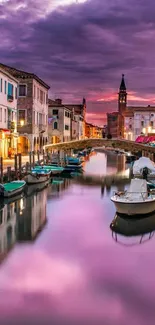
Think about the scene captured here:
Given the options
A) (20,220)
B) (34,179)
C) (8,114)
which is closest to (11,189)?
(20,220)

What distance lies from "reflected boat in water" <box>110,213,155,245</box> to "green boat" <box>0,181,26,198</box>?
22.6ft

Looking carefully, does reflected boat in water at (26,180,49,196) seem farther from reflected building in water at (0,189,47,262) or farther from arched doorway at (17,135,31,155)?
arched doorway at (17,135,31,155)

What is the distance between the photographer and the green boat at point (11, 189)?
25.2 m

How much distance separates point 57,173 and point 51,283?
28.8 m

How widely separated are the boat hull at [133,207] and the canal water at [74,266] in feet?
1.36

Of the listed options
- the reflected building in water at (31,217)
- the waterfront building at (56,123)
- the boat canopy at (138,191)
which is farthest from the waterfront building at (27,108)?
the boat canopy at (138,191)

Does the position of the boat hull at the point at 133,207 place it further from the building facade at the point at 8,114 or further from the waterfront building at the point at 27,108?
the waterfront building at the point at 27,108

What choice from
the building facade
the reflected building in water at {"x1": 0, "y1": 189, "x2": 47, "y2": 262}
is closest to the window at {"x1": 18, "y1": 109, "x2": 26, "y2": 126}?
the building facade

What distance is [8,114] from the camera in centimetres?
4328

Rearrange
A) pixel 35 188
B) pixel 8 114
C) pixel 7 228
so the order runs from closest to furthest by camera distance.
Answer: pixel 7 228 < pixel 35 188 < pixel 8 114

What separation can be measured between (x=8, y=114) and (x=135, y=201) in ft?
83.8

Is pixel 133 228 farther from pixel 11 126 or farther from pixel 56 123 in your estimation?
pixel 56 123

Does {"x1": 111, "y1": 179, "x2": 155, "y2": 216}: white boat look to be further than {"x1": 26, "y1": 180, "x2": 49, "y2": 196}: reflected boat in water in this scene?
No

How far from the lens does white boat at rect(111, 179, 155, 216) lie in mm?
20328
